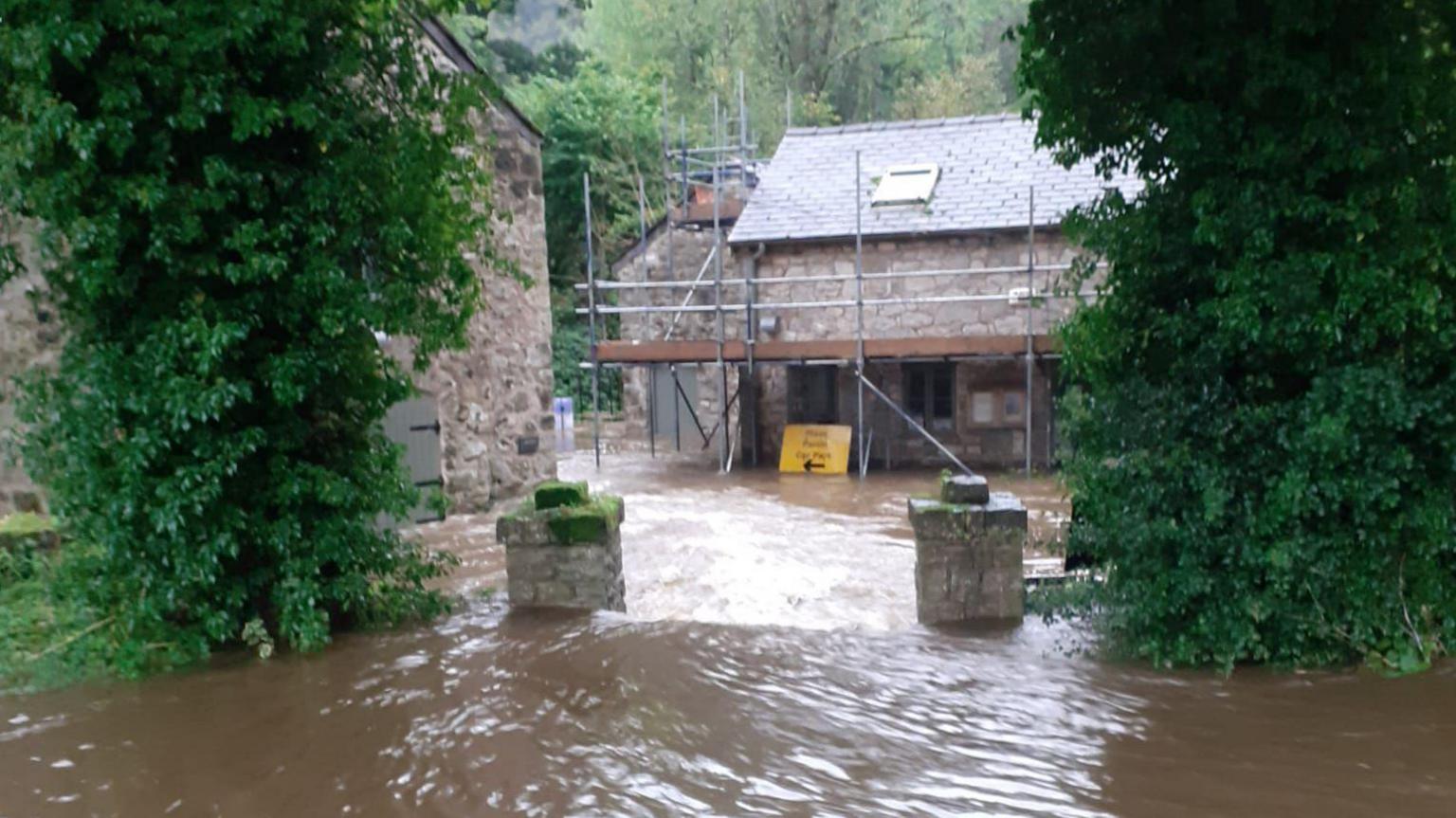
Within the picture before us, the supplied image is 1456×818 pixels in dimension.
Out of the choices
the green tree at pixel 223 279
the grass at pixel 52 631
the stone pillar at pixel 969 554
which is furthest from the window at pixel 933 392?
the grass at pixel 52 631

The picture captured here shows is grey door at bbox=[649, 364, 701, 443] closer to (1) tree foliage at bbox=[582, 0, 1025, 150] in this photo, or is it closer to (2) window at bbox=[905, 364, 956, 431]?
(2) window at bbox=[905, 364, 956, 431]

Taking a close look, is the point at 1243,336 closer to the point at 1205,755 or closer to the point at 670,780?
the point at 1205,755

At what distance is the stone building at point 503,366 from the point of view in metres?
11.1

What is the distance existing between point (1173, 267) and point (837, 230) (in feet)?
36.6

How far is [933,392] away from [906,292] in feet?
5.85

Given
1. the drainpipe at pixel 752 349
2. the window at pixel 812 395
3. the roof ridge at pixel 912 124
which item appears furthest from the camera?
the roof ridge at pixel 912 124

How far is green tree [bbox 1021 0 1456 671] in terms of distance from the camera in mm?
4586

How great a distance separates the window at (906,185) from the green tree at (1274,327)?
1123cm

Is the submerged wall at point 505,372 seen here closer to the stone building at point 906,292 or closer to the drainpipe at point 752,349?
the drainpipe at point 752,349

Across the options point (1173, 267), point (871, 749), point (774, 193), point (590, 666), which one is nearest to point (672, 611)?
point (590, 666)

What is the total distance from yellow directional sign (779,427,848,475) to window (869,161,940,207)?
365 centimetres

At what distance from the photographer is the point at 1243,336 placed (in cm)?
479

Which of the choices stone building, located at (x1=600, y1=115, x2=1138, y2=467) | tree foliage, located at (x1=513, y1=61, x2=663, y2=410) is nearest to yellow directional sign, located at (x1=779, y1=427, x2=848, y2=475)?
stone building, located at (x1=600, y1=115, x2=1138, y2=467)

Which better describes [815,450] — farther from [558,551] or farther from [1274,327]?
[1274,327]
